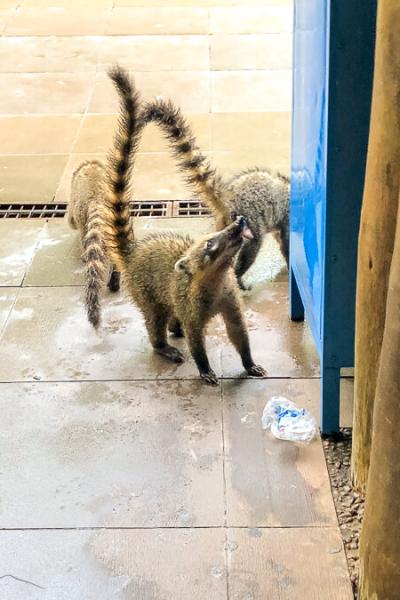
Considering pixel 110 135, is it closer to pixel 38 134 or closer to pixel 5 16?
pixel 38 134

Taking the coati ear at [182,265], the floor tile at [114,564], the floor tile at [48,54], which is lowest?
the floor tile at [114,564]

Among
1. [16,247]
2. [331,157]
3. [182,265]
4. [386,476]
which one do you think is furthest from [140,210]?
[386,476]

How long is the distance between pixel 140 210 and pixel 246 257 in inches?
48.4

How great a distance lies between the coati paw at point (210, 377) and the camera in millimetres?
4172

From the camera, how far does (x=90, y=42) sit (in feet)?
31.1

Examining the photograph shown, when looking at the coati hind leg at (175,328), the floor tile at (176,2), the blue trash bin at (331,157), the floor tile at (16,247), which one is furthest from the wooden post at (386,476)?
the floor tile at (176,2)

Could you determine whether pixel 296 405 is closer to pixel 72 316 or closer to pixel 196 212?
pixel 72 316

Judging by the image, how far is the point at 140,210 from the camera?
19.5 ft

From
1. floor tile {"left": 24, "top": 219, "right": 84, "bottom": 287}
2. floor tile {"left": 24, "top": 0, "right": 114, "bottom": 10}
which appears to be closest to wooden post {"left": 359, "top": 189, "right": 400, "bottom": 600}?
floor tile {"left": 24, "top": 219, "right": 84, "bottom": 287}

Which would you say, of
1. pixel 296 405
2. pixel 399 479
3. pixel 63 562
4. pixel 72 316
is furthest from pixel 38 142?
pixel 399 479

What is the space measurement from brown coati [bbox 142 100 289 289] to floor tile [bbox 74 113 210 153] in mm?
1775

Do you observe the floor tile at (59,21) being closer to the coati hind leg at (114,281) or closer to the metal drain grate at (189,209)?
the metal drain grate at (189,209)

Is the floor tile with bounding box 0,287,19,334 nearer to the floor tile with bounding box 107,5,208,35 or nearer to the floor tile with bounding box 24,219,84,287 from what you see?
the floor tile with bounding box 24,219,84,287

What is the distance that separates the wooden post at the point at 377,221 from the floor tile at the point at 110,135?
401 centimetres
